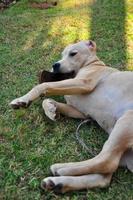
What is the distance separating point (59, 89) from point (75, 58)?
26.8 inches

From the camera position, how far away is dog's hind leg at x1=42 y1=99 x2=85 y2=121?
3945 mm

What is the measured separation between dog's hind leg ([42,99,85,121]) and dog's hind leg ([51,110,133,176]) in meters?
0.88

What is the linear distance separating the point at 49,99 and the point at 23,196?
1.32 m

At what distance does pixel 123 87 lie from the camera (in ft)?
12.2

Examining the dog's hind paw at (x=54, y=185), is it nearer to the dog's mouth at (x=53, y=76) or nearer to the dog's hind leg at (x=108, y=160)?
the dog's hind leg at (x=108, y=160)

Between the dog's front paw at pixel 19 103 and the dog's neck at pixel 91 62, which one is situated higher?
the dog's neck at pixel 91 62

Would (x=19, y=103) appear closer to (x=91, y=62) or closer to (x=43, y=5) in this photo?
(x=91, y=62)

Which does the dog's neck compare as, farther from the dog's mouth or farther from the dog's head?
the dog's mouth

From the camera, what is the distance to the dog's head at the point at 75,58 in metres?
4.29

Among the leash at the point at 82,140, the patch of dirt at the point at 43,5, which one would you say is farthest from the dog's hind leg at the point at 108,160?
the patch of dirt at the point at 43,5

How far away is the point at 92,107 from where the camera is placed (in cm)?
381

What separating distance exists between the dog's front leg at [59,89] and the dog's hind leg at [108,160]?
82 cm

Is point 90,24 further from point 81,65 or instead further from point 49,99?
point 49,99

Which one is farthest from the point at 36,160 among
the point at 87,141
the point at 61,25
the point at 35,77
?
the point at 61,25
